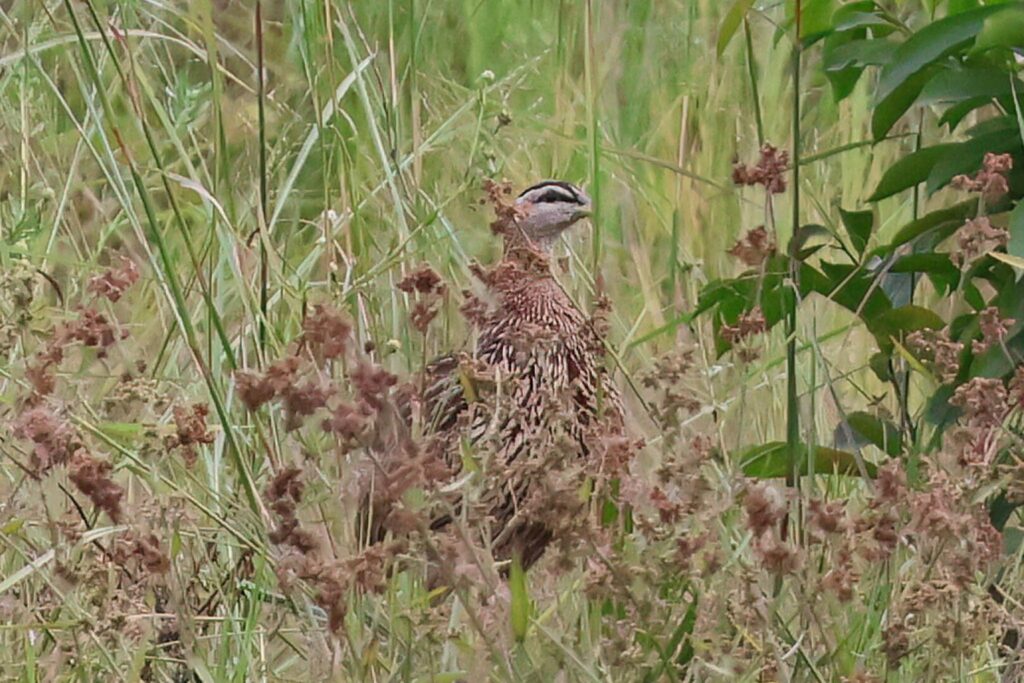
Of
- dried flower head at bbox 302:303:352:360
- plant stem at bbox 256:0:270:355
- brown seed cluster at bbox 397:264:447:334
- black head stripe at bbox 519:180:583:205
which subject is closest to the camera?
dried flower head at bbox 302:303:352:360

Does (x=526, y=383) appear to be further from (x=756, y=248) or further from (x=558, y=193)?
(x=756, y=248)

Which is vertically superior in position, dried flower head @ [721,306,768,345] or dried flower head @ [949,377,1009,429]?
dried flower head @ [721,306,768,345]

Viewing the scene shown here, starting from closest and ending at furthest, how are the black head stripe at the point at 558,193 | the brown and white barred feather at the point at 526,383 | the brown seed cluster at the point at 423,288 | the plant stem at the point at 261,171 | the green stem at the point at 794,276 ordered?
the brown seed cluster at the point at 423,288, the green stem at the point at 794,276, the plant stem at the point at 261,171, the brown and white barred feather at the point at 526,383, the black head stripe at the point at 558,193

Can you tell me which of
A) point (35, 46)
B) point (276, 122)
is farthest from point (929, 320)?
point (276, 122)

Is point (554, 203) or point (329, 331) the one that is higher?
point (329, 331)

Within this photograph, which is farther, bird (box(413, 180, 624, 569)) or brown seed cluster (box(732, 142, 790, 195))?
bird (box(413, 180, 624, 569))

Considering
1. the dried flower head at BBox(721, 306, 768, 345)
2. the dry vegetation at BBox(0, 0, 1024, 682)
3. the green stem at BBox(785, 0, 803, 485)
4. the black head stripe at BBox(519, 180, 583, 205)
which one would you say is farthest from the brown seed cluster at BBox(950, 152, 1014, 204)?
the black head stripe at BBox(519, 180, 583, 205)

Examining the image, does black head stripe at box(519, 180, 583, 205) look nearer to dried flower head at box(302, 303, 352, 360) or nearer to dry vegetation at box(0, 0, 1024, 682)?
dry vegetation at box(0, 0, 1024, 682)

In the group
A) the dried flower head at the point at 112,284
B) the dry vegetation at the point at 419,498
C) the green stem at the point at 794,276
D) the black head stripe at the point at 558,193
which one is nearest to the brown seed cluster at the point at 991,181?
the dry vegetation at the point at 419,498

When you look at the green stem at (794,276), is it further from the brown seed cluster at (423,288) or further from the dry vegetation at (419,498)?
the brown seed cluster at (423,288)

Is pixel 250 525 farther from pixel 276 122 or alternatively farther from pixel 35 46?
pixel 276 122

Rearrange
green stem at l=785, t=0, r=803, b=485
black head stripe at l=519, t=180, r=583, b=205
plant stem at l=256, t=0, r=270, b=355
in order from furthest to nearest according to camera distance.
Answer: black head stripe at l=519, t=180, r=583, b=205, plant stem at l=256, t=0, r=270, b=355, green stem at l=785, t=0, r=803, b=485

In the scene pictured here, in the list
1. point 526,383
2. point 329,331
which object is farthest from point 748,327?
point 526,383

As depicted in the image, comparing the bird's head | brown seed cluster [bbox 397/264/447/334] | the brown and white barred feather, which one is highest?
brown seed cluster [bbox 397/264/447/334]
